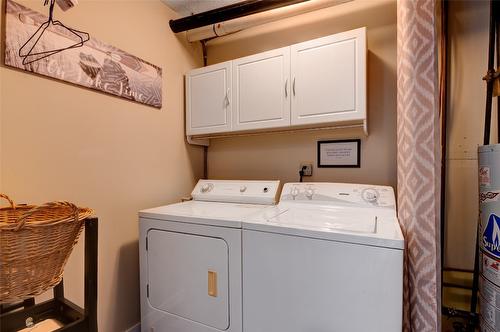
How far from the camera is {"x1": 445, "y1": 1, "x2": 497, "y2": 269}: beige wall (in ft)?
5.43

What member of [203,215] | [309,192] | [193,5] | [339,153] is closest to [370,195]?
[309,192]

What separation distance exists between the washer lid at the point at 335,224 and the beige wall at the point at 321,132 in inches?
20.7

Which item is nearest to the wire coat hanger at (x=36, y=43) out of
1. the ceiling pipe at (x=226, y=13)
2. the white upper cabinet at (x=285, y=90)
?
the ceiling pipe at (x=226, y=13)

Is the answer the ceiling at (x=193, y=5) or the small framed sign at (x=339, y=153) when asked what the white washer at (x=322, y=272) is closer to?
the small framed sign at (x=339, y=153)

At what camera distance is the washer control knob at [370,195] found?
1.63 m

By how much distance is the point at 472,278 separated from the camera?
164 cm

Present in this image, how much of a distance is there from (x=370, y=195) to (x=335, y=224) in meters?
0.54

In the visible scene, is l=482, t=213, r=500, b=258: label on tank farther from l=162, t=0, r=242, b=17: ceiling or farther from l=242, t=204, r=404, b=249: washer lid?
l=162, t=0, r=242, b=17: ceiling

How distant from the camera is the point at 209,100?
2215 millimetres

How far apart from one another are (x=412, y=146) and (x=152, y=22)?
6.82 ft

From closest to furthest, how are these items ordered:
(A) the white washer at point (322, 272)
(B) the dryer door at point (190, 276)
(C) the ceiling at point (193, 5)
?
(A) the white washer at point (322, 272)
(B) the dryer door at point (190, 276)
(C) the ceiling at point (193, 5)

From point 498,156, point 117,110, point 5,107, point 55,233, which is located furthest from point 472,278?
point 5,107

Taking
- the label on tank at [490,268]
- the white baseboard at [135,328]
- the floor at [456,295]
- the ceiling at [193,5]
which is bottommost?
the white baseboard at [135,328]

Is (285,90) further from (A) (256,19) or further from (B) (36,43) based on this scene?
(B) (36,43)
